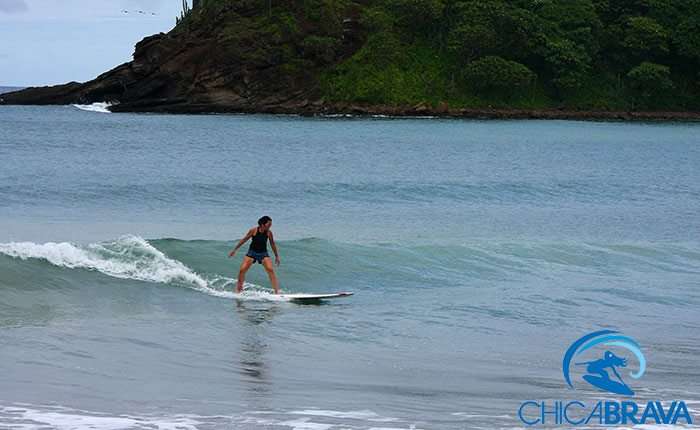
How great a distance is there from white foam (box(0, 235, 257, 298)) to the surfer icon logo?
6.42m

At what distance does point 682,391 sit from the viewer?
1179 cm

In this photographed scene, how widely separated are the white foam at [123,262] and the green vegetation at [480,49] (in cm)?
8102

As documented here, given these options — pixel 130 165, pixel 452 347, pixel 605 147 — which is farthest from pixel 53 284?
pixel 605 147

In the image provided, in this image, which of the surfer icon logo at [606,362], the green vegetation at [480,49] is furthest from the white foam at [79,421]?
the green vegetation at [480,49]

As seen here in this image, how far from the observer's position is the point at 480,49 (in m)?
102

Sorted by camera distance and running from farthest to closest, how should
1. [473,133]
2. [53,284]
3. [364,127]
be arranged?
[364,127]
[473,133]
[53,284]

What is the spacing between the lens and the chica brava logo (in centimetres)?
1036

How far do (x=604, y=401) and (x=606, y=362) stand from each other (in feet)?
7.47

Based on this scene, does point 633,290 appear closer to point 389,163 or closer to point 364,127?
point 389,163

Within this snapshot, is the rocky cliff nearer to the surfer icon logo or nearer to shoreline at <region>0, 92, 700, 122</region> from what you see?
shoreline at <region>0, 92, 700, 122</region>

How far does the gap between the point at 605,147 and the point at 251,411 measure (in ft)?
187

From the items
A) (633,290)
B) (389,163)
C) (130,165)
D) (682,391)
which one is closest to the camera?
(682,391)

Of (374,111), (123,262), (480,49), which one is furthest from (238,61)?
(123,262)

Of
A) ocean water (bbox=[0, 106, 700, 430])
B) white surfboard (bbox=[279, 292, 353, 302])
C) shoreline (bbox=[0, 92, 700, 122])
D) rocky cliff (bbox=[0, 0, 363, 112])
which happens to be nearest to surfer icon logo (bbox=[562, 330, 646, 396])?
ocean water (bbox=[0, 106, 700, 430])
